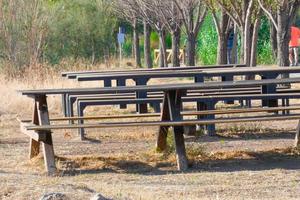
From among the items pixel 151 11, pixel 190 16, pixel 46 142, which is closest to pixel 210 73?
pixel 46 142

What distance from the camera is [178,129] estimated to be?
1011 cm

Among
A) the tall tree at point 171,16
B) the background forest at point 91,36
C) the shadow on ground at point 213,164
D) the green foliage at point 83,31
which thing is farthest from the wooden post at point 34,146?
the green foliage at point 83,31

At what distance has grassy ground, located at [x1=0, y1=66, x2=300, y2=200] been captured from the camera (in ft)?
25.9

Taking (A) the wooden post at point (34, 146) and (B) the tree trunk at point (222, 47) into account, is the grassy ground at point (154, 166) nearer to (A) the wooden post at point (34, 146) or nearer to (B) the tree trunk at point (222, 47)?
(A) the wooden post at point (34, 146)

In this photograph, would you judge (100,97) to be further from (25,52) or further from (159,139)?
(25,52)

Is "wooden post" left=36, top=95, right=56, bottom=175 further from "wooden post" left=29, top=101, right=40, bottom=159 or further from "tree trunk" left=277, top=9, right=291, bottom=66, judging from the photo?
"tree trunk" left=277, top=9, right=291, bottom=66

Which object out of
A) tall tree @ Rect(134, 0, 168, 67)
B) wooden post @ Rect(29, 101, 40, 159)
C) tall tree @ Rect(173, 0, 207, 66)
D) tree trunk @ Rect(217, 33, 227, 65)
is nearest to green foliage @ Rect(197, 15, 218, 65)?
tall tree @ Rect(134, 0, 168, 67)

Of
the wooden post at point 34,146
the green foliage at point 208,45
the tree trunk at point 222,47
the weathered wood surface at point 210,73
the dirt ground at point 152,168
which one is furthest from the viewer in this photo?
the green foliage at point 208,45

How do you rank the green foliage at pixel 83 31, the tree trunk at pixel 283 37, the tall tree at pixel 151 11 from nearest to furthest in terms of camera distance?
the tree trunk at pixel 283 37
the tall tree at pixel 151 11
the green foliage at pixel 83 31

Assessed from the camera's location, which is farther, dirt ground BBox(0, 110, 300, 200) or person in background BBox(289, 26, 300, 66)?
person in background BBox(289, 26, 300, 66)

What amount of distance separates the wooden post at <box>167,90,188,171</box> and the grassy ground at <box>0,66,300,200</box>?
143mm

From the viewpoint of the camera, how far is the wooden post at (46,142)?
978cm

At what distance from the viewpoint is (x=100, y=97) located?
1409 cm

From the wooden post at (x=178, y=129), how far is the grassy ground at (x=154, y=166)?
14 cm
